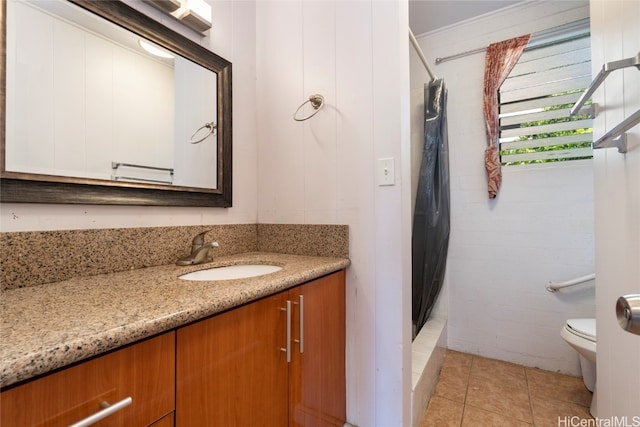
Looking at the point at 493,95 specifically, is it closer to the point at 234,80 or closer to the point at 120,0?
the point at 234,80

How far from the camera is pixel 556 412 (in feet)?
4.74

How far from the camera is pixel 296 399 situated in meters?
0.94

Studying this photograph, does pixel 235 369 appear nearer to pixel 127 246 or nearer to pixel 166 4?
pixel 127 246

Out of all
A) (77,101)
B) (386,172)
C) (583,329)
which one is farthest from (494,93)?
(77,101)

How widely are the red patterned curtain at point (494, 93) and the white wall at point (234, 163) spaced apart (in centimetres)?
165

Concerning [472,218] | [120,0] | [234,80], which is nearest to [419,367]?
[472,218]

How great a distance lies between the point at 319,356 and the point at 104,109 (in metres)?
1.20

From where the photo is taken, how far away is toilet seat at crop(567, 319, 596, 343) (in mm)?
1383

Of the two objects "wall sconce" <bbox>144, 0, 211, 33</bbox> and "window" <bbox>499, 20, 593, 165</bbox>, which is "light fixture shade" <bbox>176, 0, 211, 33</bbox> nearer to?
"wall sconce" <bbox>144, 0, 211, 33</bbox>

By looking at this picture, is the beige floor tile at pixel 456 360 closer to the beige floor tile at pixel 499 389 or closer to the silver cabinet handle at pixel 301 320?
the beige floor tile at pixel 499 389

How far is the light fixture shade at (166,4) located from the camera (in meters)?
1.10

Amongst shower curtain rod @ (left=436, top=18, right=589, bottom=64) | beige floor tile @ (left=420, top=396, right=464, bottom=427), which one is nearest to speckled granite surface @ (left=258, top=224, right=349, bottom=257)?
beige floor tile @ (left=420, top=396, right=464, bottom=427)

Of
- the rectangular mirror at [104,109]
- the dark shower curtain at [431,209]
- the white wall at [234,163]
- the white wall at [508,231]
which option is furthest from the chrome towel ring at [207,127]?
the white wall at [508,231]

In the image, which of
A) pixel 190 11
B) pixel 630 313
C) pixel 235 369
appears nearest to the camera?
pixel 630 313
